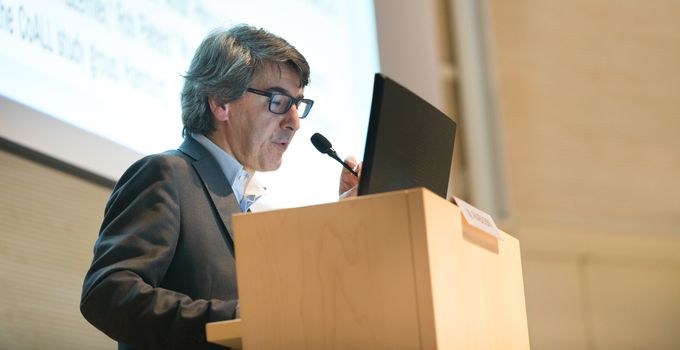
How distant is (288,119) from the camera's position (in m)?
2.20

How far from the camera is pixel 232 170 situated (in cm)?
209

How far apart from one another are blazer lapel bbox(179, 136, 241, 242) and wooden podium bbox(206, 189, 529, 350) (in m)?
0.41

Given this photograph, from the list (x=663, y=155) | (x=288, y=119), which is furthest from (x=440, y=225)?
(x=663, y=155)

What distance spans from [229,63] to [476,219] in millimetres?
783

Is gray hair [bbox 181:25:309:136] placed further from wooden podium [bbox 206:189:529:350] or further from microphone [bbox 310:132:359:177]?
wooden podium [bbox 206:189:529:350]

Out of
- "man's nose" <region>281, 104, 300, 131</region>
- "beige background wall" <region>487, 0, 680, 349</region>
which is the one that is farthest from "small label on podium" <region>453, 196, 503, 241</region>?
"beige background wall" <region>487, 0, 680, 349</region>

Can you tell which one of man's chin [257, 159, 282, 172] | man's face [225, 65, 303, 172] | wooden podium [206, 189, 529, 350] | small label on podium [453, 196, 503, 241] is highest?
man's face [225, 65, 303, 172]

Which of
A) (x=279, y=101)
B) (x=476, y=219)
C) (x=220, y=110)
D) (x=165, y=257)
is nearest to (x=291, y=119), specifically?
(x=279, y=101)

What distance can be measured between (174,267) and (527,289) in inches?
146

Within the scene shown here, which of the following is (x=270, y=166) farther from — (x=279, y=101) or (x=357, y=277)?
(x=357, y=277)

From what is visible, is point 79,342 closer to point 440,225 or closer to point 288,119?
point 288,119

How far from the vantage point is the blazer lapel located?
6.39 ft

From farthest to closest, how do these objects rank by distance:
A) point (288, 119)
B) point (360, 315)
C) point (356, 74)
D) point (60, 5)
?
point (356, 74) < point (60, 5) < point (288, 119) < point (360, 315)

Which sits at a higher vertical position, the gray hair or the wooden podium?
the gray hair
